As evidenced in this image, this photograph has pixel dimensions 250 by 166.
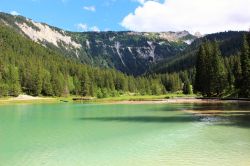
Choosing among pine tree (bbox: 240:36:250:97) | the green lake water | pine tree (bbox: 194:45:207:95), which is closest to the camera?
the green lake water

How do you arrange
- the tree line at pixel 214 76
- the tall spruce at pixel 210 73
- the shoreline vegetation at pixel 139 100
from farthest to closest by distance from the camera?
the tall spruce at pixel 210 73 → the tree line at pixel 214 76 → the shoreline vegetation at pixel 139 100

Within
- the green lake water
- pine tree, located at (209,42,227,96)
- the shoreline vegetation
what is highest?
pine tree, located at (209,42,227,96)

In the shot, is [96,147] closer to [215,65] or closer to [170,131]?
[170,131]

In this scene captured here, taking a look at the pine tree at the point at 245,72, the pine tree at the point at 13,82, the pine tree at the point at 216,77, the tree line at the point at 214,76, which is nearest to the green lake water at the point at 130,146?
the pine tree at the point at 245,72

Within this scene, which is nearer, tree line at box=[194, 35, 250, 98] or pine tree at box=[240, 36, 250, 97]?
pine tree at box=[240, 36, 250, 97]

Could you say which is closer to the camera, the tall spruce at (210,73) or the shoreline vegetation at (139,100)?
the shoreline vegetation at (139,100)

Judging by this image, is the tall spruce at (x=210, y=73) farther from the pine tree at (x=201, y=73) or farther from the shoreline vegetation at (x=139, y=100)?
the shoreline vegetation at (x=139, y=100)

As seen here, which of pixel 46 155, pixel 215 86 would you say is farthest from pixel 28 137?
pixel 215 86

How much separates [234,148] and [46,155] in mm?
14530

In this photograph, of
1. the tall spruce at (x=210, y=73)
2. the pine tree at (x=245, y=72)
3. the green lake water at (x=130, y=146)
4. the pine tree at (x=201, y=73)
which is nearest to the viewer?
the green lake water at (x=130, y=146)

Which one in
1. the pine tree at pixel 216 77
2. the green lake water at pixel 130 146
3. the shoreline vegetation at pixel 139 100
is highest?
the pine tree at pixel 216 77

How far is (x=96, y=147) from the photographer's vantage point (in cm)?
3394

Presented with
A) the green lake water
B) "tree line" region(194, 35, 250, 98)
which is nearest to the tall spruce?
"tree line" region(194, 35, 250, 98)

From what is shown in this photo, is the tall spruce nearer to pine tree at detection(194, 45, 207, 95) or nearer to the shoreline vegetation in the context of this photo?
pine tree at detection(194, 45, 207, 95)
